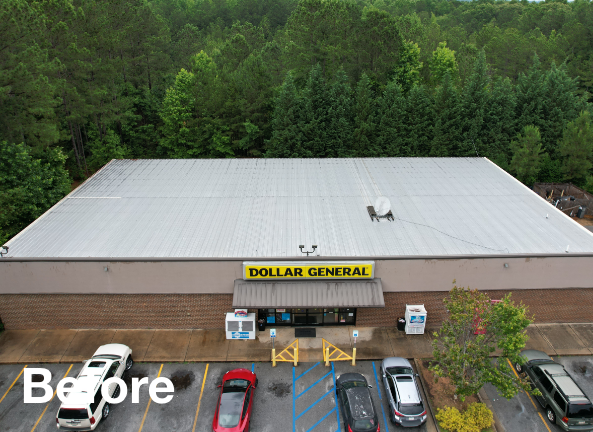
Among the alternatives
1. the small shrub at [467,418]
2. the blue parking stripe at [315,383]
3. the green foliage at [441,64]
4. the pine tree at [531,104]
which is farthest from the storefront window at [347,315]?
the green foliage at [441,64]

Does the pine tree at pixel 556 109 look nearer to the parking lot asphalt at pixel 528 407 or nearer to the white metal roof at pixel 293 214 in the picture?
the white metal roof at pixel 293 214

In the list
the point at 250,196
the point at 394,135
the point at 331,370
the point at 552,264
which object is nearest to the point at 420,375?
the point at 331,370

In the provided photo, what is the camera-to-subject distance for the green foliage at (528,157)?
139 feet

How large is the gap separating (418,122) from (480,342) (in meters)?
32.3

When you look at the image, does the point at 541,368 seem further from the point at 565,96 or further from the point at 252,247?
the point at 565,96

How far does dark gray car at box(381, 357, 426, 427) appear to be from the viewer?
18875 millimetres

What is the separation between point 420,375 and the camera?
21.8 metres

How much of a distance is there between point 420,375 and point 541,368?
570 centimetres

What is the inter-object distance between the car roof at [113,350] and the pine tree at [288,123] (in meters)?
29.1

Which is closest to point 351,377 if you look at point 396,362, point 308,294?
point 396,362

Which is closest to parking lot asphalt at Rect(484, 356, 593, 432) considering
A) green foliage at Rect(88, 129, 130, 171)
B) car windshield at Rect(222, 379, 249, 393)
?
car windshield at Rect(222, 379, 249, 393)

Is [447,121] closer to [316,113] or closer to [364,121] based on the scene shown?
[364,121]

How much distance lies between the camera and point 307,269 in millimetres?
23141

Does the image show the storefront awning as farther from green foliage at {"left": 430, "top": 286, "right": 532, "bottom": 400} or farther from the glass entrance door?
green foliage at {"left": 430, "top": 286, "right": 532, "bottom": 400}
